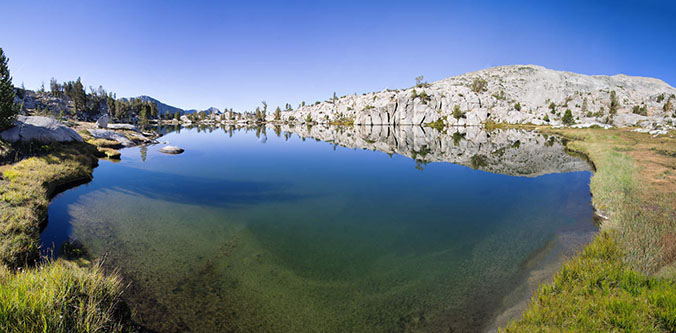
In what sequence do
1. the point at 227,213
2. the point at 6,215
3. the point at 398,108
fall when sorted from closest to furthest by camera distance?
the point at 6,215
the point at 227,213
the point at 398,108

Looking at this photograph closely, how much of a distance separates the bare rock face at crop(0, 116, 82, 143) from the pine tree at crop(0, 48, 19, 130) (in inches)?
29.9

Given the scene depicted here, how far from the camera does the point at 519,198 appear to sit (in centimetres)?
1888

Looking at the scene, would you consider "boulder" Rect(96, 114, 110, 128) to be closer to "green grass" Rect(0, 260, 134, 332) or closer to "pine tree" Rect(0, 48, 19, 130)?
"pine tree" Rect(0, 48, 19, 130)

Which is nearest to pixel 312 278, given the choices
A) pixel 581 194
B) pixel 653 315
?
pixel 653 315

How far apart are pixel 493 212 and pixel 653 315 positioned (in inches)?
442

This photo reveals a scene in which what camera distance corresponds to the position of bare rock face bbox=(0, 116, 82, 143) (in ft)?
74.4

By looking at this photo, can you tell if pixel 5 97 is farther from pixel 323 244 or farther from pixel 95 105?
pixel 95 105

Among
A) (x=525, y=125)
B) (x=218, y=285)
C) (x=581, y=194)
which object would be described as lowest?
(x=218, y=285)

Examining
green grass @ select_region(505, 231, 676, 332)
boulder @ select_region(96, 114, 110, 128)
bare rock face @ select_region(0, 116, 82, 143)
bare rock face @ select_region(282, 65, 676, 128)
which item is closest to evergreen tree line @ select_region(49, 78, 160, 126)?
boulder @ select_region(96, 114, 110, 128)

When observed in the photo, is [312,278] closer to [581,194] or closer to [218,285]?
[218,285]

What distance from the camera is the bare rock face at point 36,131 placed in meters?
22.7

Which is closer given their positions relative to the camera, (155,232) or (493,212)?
(155,232)

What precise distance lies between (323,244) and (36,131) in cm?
3243

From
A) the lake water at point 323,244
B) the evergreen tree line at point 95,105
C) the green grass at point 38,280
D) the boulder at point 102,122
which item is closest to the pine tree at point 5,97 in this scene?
the green grass at point 38,280
